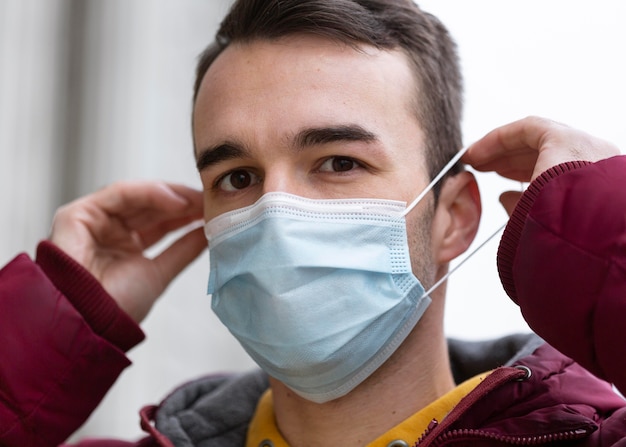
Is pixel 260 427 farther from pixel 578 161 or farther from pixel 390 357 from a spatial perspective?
pixel 578 161

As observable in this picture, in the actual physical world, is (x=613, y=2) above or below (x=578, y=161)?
above

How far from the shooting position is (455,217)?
182 centimetres

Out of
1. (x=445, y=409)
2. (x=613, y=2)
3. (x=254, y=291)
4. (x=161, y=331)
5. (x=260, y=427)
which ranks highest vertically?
(x=613, y=2)

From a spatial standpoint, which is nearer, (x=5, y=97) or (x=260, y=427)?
(x=260, y=427)

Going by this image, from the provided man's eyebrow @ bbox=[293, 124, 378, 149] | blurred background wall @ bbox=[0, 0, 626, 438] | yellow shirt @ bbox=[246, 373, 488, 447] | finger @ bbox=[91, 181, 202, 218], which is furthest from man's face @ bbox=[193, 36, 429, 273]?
blurred background wall @ bbox=[0, 0, 626, 438]

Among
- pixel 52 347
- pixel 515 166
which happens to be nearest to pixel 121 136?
pixel 52 347

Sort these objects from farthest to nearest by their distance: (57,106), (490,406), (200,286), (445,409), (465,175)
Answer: (57,106), (200,286), (465,175), (445,409), (490,406)

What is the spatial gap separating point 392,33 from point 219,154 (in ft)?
1.36

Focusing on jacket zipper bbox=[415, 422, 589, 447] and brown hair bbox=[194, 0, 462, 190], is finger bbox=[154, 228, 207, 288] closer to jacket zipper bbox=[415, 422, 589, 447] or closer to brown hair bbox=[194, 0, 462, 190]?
brown hair bbox=[194, 0, 462, 190]

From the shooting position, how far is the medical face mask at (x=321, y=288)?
1.55 metres

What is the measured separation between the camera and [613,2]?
1993 mm

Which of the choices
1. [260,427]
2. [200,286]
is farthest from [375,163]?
[200,286]

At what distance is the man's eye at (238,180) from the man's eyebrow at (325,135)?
0.15 metres

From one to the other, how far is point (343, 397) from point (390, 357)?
0.11 metres
